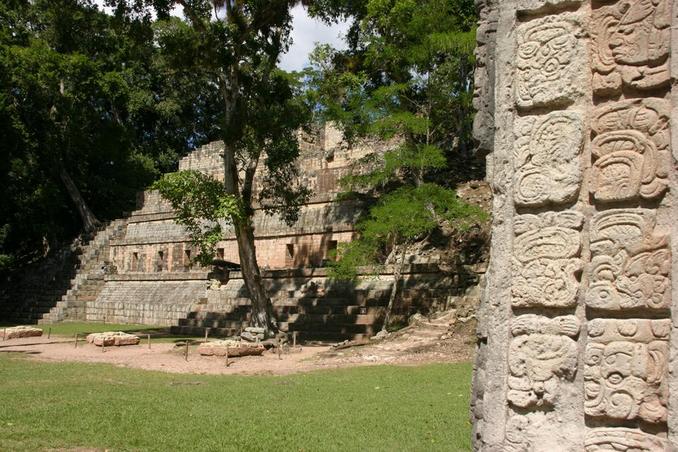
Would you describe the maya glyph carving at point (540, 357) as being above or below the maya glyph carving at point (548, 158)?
below

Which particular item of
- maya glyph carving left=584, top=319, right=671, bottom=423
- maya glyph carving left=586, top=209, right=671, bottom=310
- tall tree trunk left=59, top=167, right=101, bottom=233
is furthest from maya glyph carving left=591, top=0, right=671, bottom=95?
tall tree trunk left=59, top=167, right=101, bottom=233

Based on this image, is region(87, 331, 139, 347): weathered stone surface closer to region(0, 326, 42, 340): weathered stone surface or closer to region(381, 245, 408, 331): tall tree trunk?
region(0, 326, 42, 340): weathered stone surface

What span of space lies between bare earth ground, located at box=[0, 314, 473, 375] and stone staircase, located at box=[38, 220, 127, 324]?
29.3 ft

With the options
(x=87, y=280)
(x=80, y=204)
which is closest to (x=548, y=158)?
(x=87, y=280)

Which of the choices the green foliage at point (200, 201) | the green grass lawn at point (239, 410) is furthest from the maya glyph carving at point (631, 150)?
the green foliage at point (200, 201)

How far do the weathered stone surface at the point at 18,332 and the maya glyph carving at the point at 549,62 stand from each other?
16446mm

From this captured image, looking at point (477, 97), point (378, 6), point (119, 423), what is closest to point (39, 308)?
point (378, 6)

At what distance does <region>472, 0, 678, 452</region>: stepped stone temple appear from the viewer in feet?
9.45

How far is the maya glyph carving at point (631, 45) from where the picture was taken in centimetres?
298

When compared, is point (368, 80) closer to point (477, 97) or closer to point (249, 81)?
point (249, 81)

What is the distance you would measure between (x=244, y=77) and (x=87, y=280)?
1335 cm

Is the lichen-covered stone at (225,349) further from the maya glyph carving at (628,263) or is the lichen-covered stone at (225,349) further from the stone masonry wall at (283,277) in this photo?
the maya glyph carving at (628,263)

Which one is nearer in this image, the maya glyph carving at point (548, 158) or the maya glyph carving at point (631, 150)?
the maya glyph carving at point (631, 150)

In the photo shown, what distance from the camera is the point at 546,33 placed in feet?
10.7
